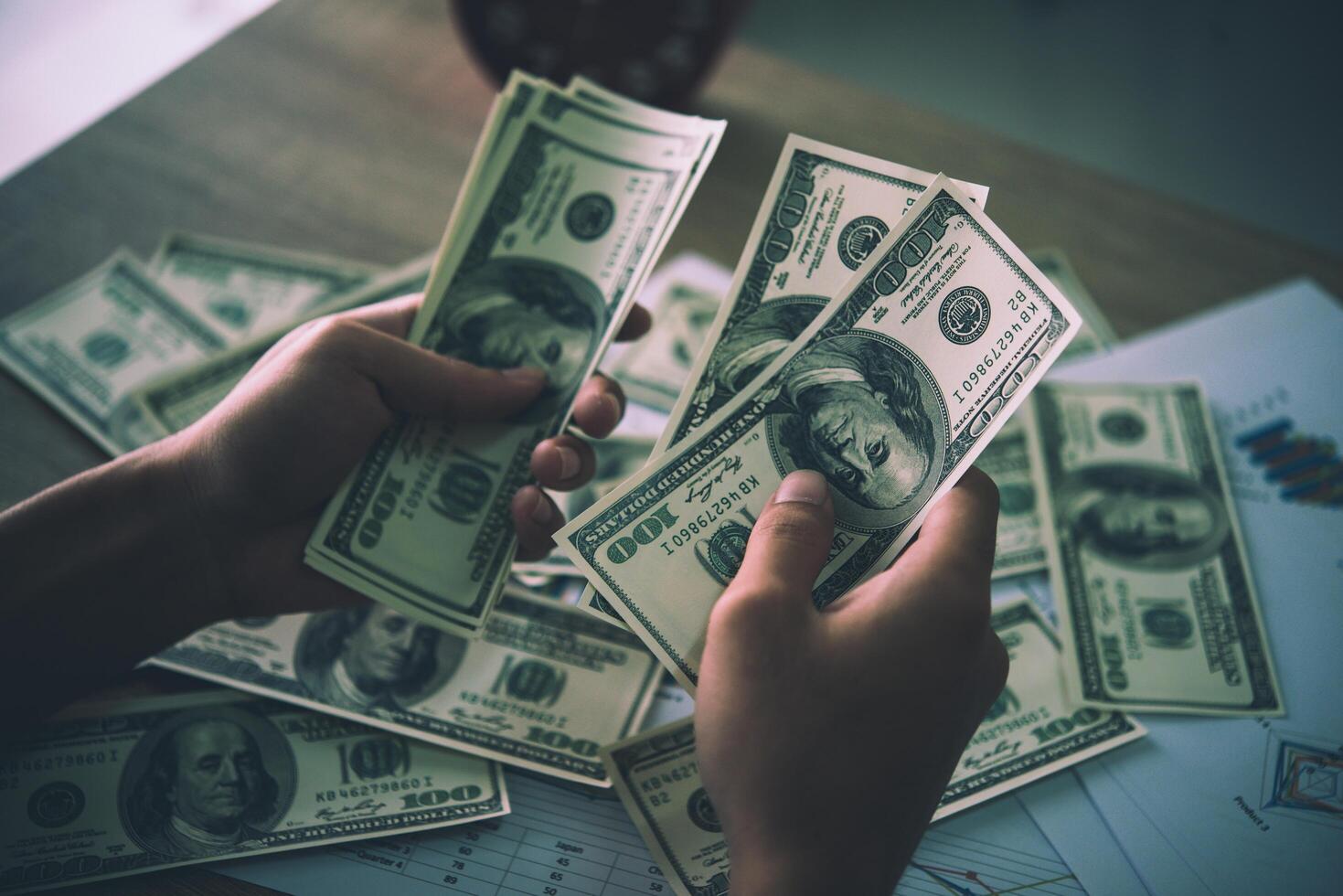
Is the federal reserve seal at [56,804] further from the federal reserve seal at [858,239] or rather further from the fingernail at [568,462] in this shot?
the federal reserve seal at [858,239]

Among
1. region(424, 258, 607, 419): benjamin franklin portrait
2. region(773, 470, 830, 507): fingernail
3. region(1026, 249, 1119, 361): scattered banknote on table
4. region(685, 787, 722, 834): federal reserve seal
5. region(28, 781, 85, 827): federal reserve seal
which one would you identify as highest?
region(1026, 249, 1119, 361): scattered banknote on table

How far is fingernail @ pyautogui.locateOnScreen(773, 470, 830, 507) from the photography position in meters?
0.79

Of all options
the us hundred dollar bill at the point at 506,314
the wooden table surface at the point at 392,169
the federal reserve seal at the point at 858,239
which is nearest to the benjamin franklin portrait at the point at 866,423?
the federal reserve seal at the point at 858,239

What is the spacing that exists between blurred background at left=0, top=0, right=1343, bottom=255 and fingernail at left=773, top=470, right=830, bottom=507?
72.5 inches

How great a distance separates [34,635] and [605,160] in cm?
71

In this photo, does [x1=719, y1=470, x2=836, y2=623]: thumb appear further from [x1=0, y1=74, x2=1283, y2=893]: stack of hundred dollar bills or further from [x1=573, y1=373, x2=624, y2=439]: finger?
[x1=573, y1=373, x2=624, y2=439]: finger

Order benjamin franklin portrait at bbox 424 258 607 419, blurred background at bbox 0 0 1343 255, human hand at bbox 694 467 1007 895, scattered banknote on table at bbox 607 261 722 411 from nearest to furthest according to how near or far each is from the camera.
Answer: human hand at bbox 694 467 1007 895
benjamin franklin portrait at bbox 424 258 607 419
scattered banknote on table at bbox 607 261 722 411
blurred background at bbox 0 0 1343 255

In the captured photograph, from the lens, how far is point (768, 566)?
73cm

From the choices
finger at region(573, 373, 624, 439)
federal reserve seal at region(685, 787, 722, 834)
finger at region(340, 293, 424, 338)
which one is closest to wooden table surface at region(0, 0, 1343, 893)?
finger at region(340, 293, 424, 338)

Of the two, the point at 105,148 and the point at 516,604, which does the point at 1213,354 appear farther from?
the point at 105,148

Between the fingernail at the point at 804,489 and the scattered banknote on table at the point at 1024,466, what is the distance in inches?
9.5

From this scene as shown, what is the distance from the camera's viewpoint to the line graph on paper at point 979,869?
0.83 m

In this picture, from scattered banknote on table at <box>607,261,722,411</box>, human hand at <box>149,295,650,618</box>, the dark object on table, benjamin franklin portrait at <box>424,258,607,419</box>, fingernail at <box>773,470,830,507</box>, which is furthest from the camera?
the dark object on table

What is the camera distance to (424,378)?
3.02 feet
